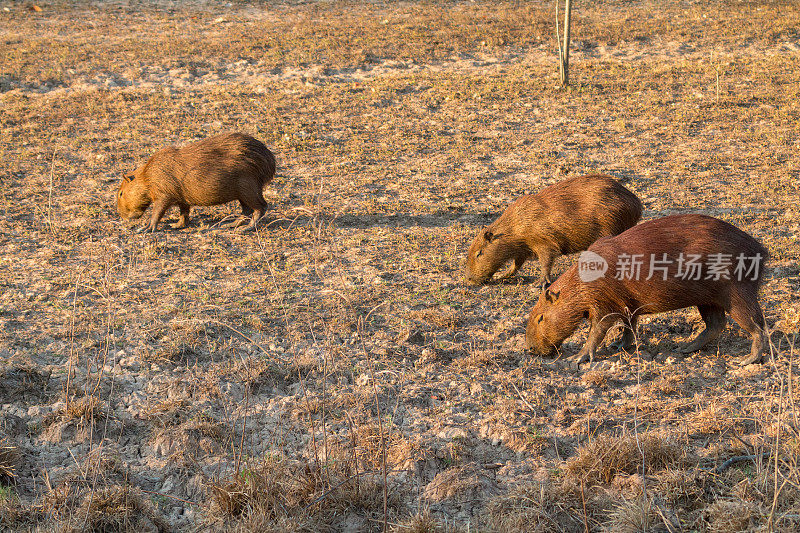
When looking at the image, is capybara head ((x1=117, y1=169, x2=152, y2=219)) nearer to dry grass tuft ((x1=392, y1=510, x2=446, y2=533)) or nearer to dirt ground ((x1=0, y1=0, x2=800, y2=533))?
dirt ground ((x1=0, y1=0, x2=800, y2=533))

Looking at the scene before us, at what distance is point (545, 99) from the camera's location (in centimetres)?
1238

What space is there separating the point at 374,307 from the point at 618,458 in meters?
1.94

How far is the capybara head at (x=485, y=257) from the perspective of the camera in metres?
6.77

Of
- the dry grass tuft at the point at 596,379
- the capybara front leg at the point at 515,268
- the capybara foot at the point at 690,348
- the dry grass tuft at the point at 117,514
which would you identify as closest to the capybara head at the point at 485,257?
the capybara front leg at the point at 515,268

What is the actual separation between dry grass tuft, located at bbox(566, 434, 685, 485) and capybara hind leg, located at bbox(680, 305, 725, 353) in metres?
1.53

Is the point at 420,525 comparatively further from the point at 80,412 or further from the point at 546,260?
the point at 546,260

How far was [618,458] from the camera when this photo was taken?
4.14m

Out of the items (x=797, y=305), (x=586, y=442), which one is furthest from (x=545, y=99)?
(x=586, y=442)

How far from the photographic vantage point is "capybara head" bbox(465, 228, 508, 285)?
6.77 m

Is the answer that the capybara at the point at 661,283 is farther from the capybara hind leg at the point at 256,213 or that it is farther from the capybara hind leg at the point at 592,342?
the capybara hind leg at the point at 256,213

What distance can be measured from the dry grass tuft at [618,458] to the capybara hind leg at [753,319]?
135 cm

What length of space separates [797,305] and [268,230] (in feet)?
17.2

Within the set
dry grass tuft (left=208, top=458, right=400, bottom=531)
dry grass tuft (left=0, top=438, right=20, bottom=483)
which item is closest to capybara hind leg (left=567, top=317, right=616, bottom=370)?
dry grass tuft (left=208, top=458, right=400, bottom=531)

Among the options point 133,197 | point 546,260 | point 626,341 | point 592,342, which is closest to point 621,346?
point 626,341
